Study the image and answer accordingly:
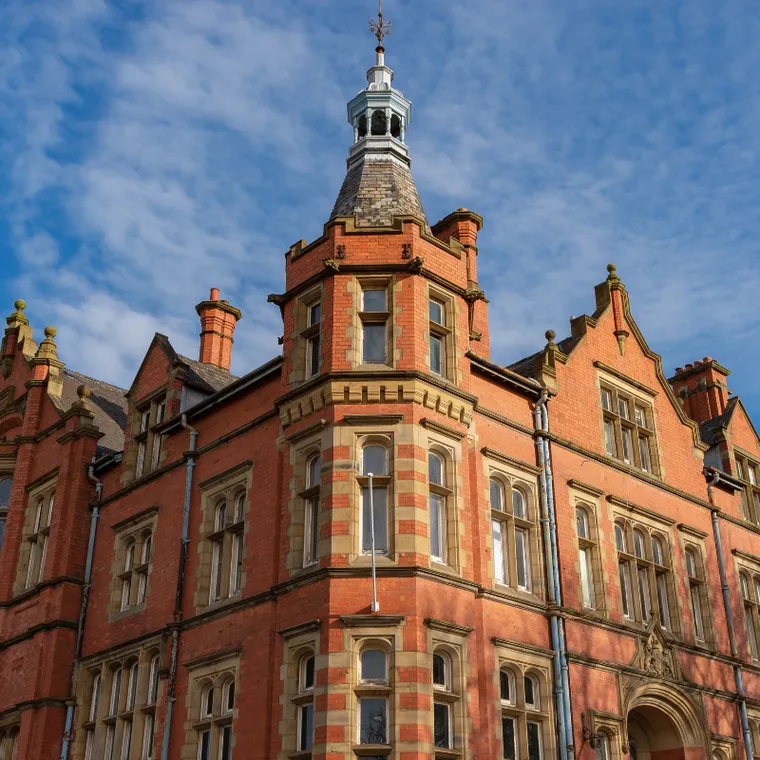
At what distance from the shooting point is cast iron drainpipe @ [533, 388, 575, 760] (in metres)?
19.9

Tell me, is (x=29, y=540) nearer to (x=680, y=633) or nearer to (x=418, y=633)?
(x=418, y=633)

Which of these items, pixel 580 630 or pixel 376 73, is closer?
pixel 580 630

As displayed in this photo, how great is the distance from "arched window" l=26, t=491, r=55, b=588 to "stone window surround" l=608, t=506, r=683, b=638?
13868 mm

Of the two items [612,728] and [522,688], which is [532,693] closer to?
[522,688]

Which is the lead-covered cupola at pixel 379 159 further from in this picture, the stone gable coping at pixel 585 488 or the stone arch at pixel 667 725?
the stone arch at pixel 667 725

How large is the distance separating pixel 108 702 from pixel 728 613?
47.4 feet

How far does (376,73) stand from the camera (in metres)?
27.3

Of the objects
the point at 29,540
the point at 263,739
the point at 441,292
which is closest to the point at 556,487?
the point at 441,292

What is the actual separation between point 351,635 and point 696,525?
1135 centimetres

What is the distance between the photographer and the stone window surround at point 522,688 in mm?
19422

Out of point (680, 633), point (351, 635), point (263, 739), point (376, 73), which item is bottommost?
point (263, 739)

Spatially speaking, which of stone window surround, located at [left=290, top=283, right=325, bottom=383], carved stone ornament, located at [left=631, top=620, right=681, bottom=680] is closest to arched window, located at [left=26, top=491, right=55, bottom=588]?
stone window surround, located at [left=290, top=283, right=325, bottom=383]

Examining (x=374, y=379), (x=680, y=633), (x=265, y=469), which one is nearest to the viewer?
(x=374, y=379)

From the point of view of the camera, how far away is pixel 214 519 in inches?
905
